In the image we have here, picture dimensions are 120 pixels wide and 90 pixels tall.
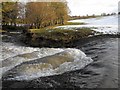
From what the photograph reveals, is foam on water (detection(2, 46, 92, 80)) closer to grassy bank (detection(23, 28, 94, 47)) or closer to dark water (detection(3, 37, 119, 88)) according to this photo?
dark water (detection(3, 37, 119, 88))

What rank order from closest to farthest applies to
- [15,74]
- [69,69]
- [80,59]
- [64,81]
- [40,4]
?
[64,81] < [15,74] < [69,69] < [80,59] < [40,4]

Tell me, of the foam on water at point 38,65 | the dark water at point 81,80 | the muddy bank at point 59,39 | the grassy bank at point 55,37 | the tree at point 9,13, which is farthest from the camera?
the tree at point 9,13

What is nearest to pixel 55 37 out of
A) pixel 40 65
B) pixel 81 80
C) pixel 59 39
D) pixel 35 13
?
pixel 59 39

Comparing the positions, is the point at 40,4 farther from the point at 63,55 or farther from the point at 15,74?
the point at 15,74

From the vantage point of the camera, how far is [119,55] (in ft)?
51.3

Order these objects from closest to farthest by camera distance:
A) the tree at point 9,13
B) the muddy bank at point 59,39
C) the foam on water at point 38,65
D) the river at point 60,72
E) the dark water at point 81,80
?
the dark water at point 81,80 < the river at point 60,72 < the foam on water at point 38,65 < the muddy bank at point 59,39 < the tree at point 9,13

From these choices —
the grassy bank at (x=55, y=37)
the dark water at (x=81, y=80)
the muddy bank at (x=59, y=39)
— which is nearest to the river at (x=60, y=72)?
the dark water at (x=81, y=80)

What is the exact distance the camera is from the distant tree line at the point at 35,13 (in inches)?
1561

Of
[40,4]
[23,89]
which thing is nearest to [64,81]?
[23,89]

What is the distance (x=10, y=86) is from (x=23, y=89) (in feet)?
2.55

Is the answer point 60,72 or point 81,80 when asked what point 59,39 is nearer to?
point 60,72

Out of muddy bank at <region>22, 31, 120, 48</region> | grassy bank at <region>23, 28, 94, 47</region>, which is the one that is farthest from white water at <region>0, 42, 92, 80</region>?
grassy bank at <region>23, 28, 94, 47</region>

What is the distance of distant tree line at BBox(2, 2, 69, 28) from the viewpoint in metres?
39.7

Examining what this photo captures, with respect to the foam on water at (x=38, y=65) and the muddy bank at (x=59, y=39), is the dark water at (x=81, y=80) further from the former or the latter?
the muddy bank at (x=59, y=39)
